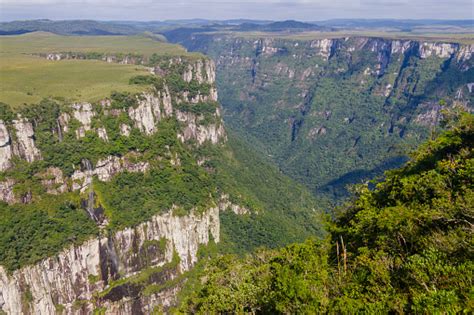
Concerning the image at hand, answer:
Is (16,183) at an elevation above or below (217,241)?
above

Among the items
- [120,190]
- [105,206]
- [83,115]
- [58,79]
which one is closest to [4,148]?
[83,115]

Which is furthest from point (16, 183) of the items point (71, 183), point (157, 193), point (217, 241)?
point (217, 241)

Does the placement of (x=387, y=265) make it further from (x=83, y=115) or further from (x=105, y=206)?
(x=83, y=115)

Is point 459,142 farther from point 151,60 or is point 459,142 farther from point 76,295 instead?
point 151,60

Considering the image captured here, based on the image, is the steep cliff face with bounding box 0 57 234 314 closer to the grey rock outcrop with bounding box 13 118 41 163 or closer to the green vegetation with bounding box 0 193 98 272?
the grey rock outcrop with bounding box 13 118 41 163

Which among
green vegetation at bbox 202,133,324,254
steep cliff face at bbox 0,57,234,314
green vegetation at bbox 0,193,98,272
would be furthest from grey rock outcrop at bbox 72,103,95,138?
green vegetation at bbox 202,133,324,254

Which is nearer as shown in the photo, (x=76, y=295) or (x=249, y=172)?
(x=76, y=295)

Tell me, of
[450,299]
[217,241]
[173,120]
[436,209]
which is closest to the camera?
[450,299]
